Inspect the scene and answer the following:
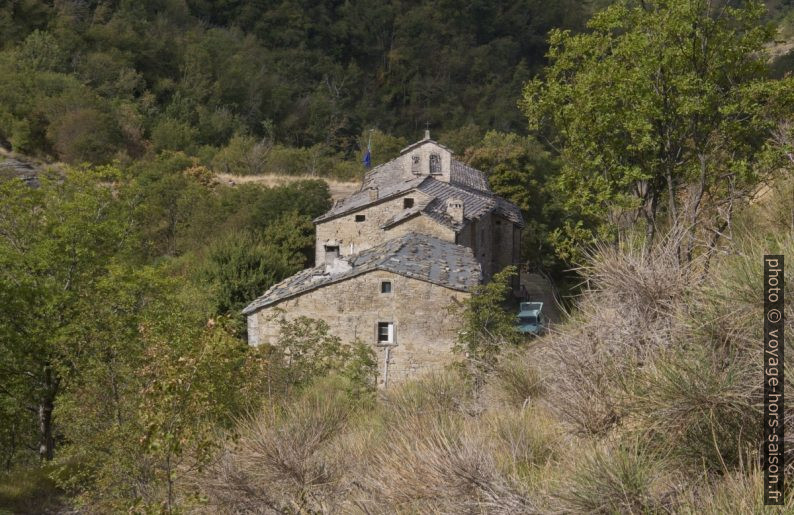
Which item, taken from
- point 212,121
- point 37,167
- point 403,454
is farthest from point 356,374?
point 212,121

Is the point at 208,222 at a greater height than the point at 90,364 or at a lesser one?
greater

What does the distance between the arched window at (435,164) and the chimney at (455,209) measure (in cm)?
583

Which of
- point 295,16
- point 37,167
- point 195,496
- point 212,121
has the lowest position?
point 195,496

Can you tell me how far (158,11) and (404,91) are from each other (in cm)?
3064

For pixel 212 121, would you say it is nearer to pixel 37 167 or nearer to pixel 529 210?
pixel 37 167

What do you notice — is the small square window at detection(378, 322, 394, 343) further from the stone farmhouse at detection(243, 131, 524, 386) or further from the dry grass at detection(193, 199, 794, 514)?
the dry grass at detection(193, 199, 794, 514)

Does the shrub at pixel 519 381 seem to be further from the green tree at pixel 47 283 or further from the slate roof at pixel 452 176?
the slate roof at pixel 452 176

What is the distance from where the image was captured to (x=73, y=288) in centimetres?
1927

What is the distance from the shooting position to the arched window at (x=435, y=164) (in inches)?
1388

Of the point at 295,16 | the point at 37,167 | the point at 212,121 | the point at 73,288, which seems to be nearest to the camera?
the point at 73,288

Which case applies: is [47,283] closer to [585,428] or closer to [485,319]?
[485,319]

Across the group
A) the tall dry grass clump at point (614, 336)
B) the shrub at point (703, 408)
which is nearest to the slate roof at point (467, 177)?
the tall dry grass clump at point (614, 336)

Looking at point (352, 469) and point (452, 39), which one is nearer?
point (352, 469)

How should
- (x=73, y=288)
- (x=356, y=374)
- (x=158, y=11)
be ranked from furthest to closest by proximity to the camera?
(x=158, y=11)
(x=73, y=288)
(x=356, y=374)
